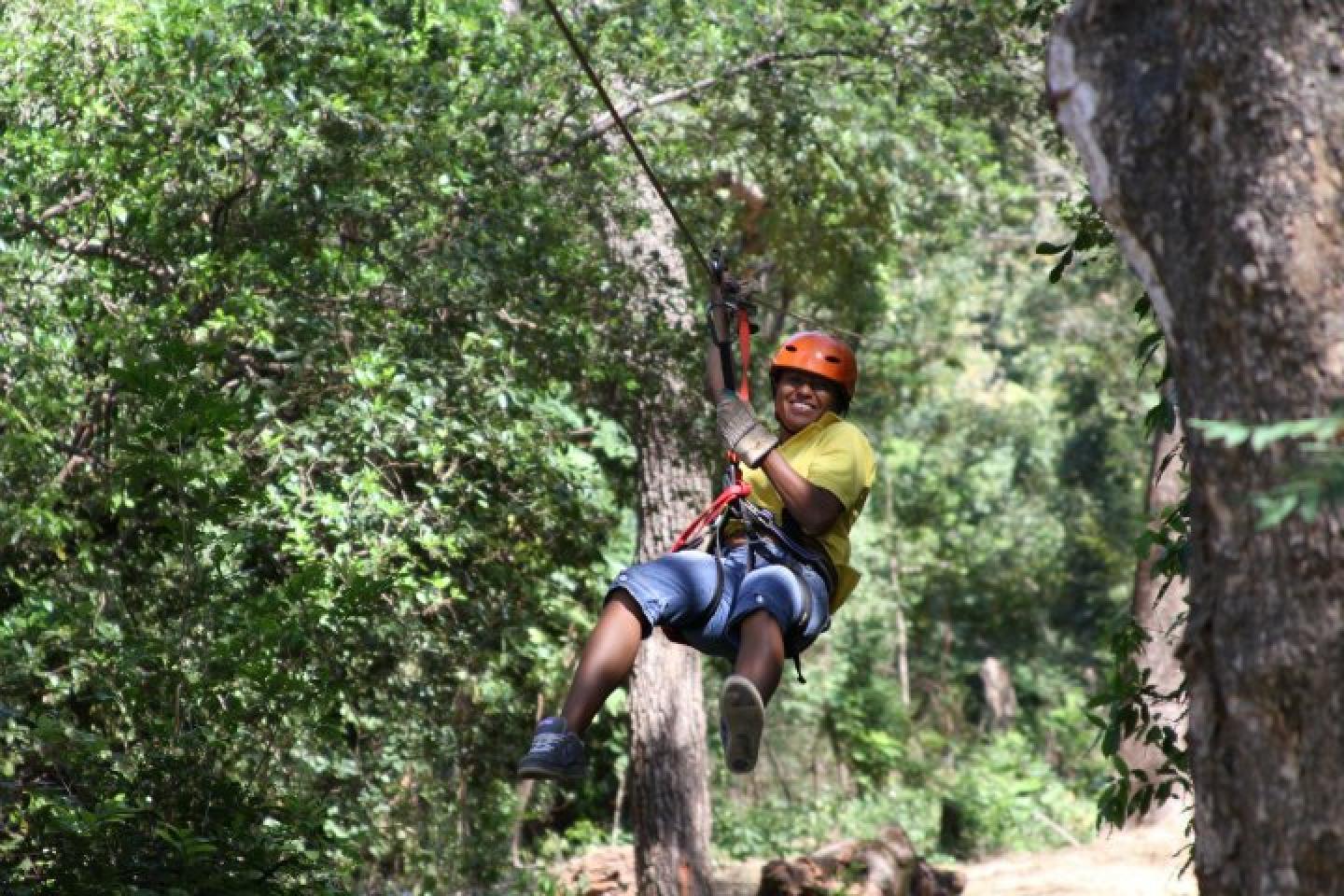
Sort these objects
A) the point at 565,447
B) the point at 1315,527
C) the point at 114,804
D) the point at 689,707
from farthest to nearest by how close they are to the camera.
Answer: the point at 689,707 < the point at 565,447 < the point at 114,804 < the point at 1315,527

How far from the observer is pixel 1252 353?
2.80 meters

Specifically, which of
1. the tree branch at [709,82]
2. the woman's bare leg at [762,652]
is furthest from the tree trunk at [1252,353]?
the tree branch at [709,82]

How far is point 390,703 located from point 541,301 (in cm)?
215

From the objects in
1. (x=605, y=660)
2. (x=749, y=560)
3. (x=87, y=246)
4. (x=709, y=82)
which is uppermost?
(x=709, y=82)

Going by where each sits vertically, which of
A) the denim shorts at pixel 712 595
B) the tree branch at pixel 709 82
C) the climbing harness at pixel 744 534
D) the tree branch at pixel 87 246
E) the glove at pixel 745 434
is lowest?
the denim shorts at pixel 712 595

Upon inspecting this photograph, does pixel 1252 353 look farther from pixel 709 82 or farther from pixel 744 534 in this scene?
pixel 709 82

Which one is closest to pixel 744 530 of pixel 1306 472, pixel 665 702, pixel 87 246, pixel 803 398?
pixel 803 398

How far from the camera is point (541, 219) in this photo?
8578 millimetres

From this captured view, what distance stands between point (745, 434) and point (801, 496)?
0.80ft

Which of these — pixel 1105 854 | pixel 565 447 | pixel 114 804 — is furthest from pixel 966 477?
pixel 114 804

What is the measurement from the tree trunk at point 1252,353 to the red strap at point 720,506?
2289mm

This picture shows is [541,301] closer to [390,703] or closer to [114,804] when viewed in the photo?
[390,703]

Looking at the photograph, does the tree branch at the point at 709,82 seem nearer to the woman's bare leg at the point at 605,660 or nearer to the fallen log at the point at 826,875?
the fallen log at the point at 826,875

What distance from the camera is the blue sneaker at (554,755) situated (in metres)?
4.56
